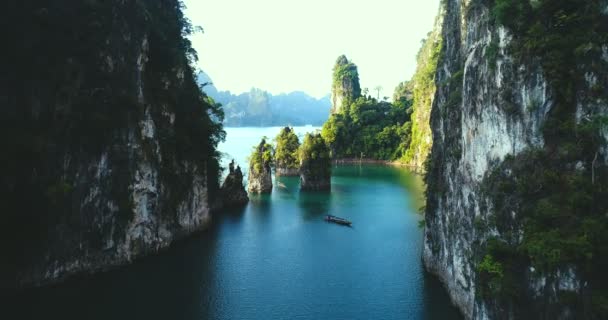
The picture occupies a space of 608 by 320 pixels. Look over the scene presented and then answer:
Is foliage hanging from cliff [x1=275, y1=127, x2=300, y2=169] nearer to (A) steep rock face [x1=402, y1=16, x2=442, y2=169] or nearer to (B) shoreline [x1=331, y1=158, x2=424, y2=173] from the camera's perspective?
(B) shoreline [x1=331, y1=158, x2=424, y2=173]

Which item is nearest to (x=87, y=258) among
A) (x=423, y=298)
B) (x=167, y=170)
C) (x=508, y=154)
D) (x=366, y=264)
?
(x=167, y=170)

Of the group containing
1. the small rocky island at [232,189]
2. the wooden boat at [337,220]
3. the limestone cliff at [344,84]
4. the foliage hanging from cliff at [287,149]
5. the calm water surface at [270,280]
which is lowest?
the calm water surface at [270,280]

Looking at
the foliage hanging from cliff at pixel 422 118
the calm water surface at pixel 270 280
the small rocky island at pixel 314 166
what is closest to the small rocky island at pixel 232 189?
the calm water surface at pixel 270 280

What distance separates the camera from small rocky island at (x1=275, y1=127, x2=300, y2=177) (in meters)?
86.1

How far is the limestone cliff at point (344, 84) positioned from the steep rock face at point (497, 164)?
106513 mm

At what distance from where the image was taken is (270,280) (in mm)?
32250

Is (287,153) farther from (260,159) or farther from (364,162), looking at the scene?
(364,162)

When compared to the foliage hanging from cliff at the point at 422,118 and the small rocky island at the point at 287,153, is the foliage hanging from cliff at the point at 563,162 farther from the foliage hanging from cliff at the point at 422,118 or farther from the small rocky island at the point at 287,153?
the foliage hanging from cliff at the point at 422,118

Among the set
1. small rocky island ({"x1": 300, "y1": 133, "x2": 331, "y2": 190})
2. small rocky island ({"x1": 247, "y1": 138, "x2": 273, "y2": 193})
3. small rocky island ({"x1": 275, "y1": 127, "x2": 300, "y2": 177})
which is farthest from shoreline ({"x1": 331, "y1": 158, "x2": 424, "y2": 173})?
small rocky island ({"x1": 247, "y1": 138, "x2": 273, "y2": 193})

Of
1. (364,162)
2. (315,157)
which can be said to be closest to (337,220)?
(315,157)

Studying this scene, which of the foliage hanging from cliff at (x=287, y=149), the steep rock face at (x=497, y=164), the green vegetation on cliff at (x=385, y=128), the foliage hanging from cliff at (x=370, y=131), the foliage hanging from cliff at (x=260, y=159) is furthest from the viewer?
the foliage hanging from cliff at (x=370, y=131)

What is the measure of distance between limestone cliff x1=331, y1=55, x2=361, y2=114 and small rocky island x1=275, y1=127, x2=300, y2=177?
50.6 metres

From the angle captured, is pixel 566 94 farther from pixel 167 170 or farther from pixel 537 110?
pixel 167 170

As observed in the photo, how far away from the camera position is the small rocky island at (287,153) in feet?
283
